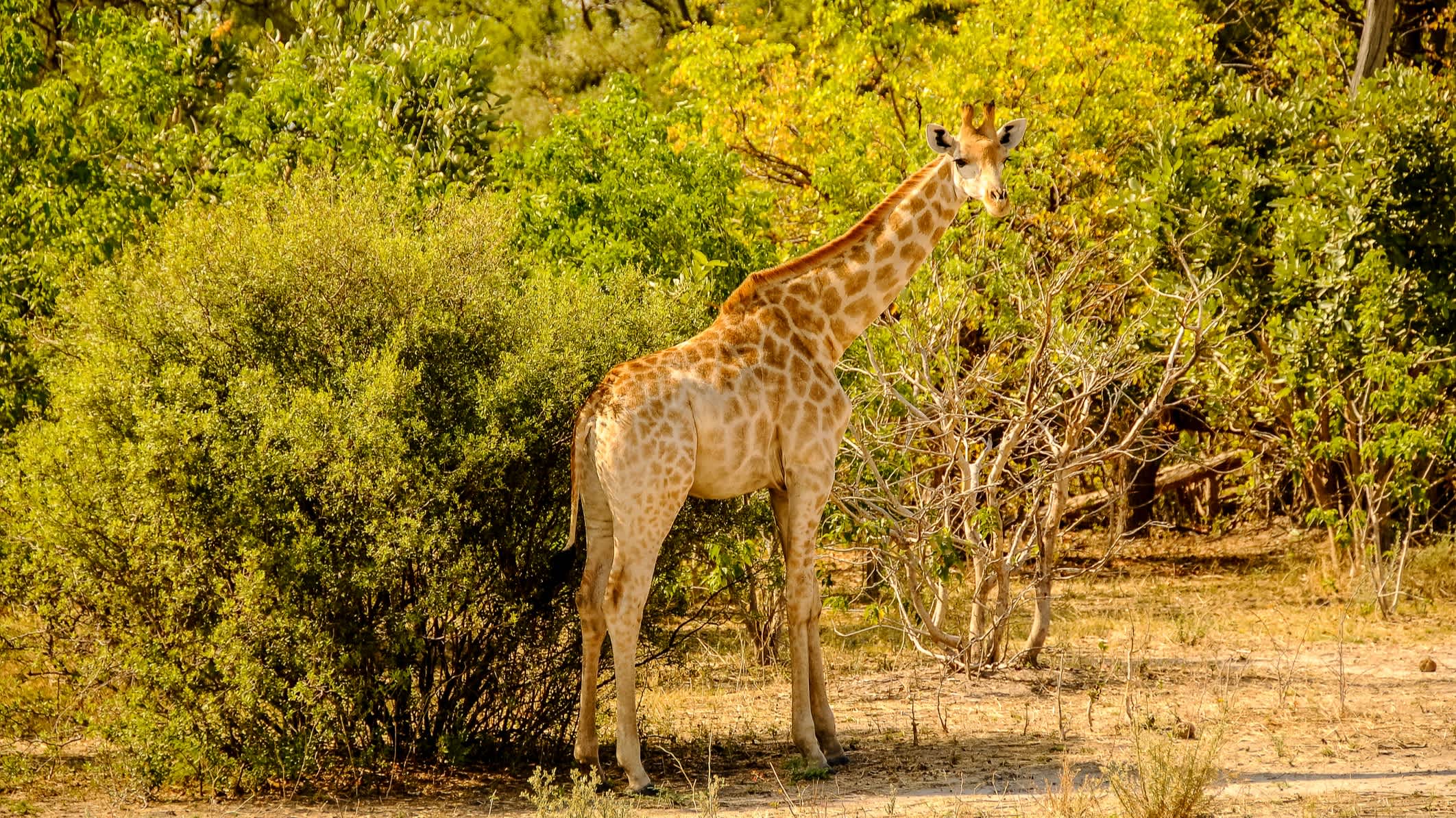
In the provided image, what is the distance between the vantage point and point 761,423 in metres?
8.12

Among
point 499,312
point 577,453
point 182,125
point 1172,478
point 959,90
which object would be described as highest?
point 959,90

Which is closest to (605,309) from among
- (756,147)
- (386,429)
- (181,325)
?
(386,429)

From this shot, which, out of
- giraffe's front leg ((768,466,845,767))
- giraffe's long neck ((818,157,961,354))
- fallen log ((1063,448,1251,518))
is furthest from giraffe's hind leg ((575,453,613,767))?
fallen log ((1063,448,1251,518))

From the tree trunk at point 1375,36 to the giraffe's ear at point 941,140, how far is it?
11112 mm

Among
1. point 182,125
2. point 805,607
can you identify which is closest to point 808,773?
point 805,607

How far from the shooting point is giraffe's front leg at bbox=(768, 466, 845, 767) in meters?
8.22

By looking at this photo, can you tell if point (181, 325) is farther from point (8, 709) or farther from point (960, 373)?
point (960, 373)

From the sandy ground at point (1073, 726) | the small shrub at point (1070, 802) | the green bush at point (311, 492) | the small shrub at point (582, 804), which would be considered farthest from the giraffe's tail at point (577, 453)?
the small shrub at point (1070, 802)

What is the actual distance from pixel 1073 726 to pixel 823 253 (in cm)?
347

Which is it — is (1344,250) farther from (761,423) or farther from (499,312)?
(499,312)

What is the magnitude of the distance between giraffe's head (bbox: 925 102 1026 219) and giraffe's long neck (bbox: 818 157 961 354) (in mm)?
126

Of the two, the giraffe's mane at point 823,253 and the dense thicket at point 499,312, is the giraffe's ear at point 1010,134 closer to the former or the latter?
the giraffe's mane at point 823,253

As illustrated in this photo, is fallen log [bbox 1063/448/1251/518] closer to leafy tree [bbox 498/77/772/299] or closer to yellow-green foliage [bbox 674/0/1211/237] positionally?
yellow-green foliage [bbox 674/0/1211/237]

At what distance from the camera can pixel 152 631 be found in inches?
296
